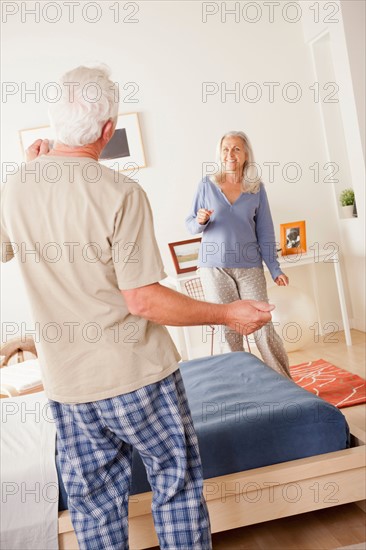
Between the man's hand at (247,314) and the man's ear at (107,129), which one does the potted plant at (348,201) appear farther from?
the man's ear at (107,129)

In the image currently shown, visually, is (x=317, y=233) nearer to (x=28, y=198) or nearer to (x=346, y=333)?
(x=346, y=333)

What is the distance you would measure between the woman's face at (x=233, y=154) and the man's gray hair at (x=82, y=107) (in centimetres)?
214

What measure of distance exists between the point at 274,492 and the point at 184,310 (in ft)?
2.80

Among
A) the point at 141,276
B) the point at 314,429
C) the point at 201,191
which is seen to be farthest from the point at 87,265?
the point at 201,191

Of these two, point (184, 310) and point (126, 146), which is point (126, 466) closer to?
point (184, 310)

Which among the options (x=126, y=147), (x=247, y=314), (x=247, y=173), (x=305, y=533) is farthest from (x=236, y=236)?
(x=247, y=314)

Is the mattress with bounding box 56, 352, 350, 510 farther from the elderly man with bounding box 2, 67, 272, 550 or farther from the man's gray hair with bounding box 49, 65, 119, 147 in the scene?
the man's gray hair with bounding box 49, 65, 119, 147

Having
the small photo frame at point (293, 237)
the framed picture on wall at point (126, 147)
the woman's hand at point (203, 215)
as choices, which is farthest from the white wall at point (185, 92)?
the woman's hand at point (203, 215)

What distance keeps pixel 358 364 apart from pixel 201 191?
60.8 inches

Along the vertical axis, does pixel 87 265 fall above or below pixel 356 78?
below

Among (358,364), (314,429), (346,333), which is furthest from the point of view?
(346,333)

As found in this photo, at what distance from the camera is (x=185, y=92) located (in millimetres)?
5359

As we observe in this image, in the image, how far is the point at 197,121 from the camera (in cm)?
539

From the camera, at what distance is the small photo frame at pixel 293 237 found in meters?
5.24
